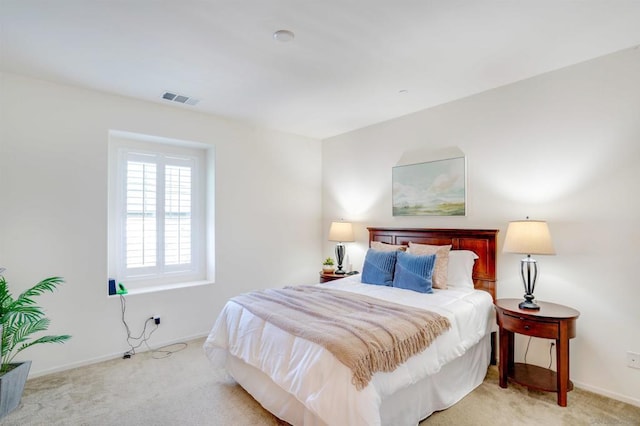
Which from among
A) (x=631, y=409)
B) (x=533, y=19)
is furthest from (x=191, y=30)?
(x=631, y=409)

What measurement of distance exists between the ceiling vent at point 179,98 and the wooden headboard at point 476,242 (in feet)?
9.57

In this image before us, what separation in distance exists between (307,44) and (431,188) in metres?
2.18

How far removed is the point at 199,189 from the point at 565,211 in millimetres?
4063

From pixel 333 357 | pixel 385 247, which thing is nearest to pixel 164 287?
pixel 385 247

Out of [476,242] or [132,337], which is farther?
[132,337]

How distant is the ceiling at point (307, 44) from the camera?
2.03 m

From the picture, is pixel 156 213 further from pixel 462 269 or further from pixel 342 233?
pixel 462 269

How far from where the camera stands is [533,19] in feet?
6.98

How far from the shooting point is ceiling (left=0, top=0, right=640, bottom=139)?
2.03 metres

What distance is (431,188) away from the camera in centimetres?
378

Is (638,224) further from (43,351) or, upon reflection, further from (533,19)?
(43,351)

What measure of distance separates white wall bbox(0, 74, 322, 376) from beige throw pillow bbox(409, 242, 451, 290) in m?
2.33

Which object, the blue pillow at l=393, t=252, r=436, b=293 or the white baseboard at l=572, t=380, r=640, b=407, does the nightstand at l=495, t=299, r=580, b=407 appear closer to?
the white baseboard at l=572, t=380, r=640, b=407

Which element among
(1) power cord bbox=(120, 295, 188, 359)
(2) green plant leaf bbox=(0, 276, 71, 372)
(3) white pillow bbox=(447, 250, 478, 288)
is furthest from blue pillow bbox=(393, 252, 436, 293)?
(2) green plant leaf bbox=(0, 276, 71, 372)
